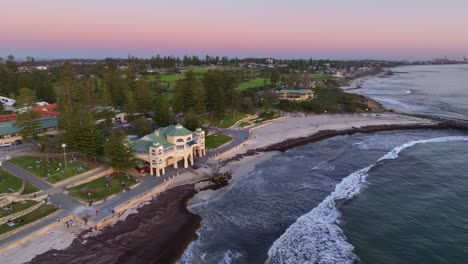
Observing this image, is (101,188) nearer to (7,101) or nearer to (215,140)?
(215,140)

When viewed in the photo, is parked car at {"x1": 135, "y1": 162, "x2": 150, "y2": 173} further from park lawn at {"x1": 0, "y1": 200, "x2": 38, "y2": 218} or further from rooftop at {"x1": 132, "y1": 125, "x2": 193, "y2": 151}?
park lawn at {"x1": 0, "y1": 200, "x2": 38, "y2": 218}

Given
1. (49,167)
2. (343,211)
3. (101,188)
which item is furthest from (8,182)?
(343,211)

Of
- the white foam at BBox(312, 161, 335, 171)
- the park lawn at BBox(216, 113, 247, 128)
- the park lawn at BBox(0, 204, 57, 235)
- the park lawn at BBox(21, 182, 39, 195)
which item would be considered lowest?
the white foam at BBox(312, 161, 335, 171)

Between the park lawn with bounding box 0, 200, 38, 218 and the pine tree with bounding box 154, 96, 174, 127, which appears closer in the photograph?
the park lawn with bounding box 0, 200, 38, 218

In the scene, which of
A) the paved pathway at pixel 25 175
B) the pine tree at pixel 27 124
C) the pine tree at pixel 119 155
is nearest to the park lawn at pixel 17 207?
the paved pathway at pixel 25 175

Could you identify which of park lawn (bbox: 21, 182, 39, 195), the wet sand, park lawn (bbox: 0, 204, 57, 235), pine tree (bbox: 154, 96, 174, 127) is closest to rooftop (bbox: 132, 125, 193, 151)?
the wet sand

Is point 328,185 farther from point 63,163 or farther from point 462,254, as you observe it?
point 63,163

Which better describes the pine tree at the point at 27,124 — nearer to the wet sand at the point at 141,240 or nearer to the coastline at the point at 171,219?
the coastline at the point at 171,219
